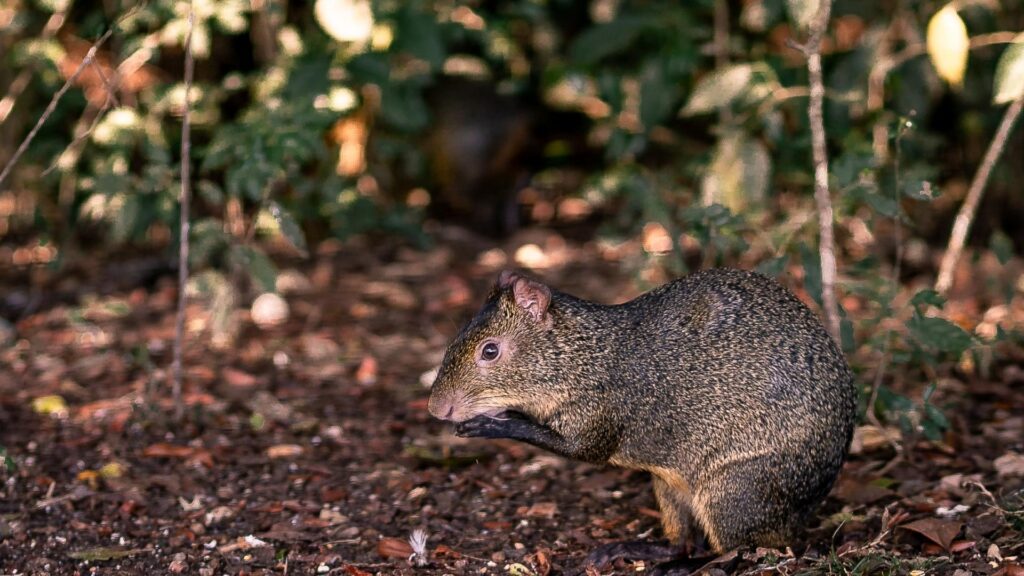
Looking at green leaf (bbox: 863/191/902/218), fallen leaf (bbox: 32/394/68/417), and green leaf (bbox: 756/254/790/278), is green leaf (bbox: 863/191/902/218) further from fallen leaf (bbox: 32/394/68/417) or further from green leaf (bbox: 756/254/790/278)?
fallen leaf (bbox: 32/394/68/417)

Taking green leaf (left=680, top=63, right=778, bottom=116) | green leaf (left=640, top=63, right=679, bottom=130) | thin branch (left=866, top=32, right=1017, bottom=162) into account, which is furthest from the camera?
green leaf (left=640, top=63, right=679, bottom=130)

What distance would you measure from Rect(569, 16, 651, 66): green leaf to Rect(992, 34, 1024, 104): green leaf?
1933 millimetres

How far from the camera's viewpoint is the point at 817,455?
3.65m

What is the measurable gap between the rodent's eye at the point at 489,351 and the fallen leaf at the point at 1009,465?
5.74 ft

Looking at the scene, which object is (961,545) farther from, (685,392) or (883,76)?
(883,76)

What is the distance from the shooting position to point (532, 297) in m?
3.81

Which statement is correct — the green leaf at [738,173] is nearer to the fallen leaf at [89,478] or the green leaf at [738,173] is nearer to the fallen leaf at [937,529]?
the fallen leaf at [937,529]

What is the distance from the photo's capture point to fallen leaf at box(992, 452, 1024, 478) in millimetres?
4145

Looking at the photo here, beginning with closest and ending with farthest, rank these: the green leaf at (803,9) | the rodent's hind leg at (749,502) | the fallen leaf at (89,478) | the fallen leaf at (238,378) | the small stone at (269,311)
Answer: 1. the rodent's hind leg at (749,502)
2. the green leaf at (803,9)
3. the fallen leaf at (89,478)
4. the fallen leaf at (238,378)
5. the small stone at (269,311)

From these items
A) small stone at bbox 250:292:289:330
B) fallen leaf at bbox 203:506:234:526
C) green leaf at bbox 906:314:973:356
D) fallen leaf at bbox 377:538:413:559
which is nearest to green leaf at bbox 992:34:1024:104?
green leaf at bbox 906:314:973:356

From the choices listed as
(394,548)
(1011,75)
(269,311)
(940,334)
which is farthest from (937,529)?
(269,311)

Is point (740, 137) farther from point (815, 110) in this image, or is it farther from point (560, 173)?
point (560, 173)

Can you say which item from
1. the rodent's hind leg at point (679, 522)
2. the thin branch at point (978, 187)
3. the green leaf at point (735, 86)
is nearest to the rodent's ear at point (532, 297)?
the rodent's hind leg at point (679, 522)

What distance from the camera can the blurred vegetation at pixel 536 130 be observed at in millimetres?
4625
